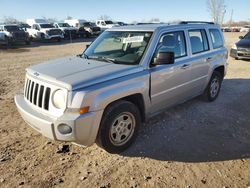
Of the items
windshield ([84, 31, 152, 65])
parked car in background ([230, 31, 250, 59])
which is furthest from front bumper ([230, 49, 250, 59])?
windshield ([84, 31, 152, 65])

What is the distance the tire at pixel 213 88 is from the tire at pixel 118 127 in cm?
268

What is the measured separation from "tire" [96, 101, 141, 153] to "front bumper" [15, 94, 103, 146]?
0.18m

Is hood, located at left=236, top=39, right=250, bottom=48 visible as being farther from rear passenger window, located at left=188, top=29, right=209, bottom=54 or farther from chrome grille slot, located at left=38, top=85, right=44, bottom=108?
chrome grille slot, located at left=38, top=85, right=44, bottom=108

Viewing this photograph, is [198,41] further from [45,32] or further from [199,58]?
[45,32]

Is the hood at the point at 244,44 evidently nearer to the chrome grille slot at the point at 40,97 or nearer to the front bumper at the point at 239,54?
the front bumper at the point at 239,54

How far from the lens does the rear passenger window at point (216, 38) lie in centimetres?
584

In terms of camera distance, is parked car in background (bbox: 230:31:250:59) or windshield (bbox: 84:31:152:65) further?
parked car in background (bbox: 230:31:250:59)

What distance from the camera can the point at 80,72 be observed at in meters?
3.60

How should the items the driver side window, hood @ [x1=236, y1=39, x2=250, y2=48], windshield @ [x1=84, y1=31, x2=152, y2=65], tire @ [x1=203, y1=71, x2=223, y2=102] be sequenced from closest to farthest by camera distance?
windshield @ [x1=84, y1=31, x2=152, y2=65] < the driver side window < tire @ [x1=203, y1=71, x2=223, y2=102] < hood @ [x1=236, y1=39, x2=250, y2=48]

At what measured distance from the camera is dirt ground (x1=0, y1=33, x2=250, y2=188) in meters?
3.28

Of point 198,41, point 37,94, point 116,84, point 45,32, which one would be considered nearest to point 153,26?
point 198,41

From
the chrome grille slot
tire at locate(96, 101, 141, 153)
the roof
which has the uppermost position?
the roof

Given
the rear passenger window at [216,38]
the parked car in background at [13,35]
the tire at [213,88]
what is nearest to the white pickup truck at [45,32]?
the parked car in background at [13,35]

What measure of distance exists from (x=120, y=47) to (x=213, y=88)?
9.45 feet
